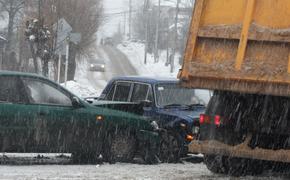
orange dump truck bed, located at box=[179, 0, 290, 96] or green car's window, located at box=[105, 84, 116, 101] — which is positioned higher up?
orange dump truck bed, located at box=[179, 0, 290, 96]

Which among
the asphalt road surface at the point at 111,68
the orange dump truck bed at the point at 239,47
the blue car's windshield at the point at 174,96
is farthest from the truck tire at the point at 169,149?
the asphalt road surface at the point at 111,68

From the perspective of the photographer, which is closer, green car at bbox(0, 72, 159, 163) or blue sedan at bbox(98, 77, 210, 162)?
green car at bbox(0, 72, 159, 163)

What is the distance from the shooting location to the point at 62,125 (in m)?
11.2

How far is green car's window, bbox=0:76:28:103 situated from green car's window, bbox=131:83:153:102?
10.1ft

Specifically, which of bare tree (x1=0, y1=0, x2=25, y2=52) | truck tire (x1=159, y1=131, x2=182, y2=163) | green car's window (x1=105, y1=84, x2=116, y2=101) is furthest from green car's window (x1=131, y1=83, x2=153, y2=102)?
bare tree (x1=0, y1=0, x2=25, y2=52)

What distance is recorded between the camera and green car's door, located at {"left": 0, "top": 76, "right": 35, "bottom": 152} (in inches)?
420

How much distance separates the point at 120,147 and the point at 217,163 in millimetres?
2088

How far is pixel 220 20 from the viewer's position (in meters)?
9.03

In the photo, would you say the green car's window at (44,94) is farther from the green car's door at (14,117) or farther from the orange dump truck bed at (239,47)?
the orange dump truck bed at (239,47)

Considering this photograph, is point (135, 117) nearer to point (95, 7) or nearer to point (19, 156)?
point (19, 156)

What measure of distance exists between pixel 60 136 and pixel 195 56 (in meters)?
3.21

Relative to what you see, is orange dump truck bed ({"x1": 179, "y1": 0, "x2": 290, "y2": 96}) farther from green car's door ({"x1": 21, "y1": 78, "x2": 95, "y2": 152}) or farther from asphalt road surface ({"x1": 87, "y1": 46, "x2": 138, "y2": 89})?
asphalt road surface ({"x1": 87, "y1": 46, "x2": 138, "y2": 89})

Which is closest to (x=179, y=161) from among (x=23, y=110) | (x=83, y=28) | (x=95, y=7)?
(x=23, y=110)

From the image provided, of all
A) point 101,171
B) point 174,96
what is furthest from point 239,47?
point 174,96
